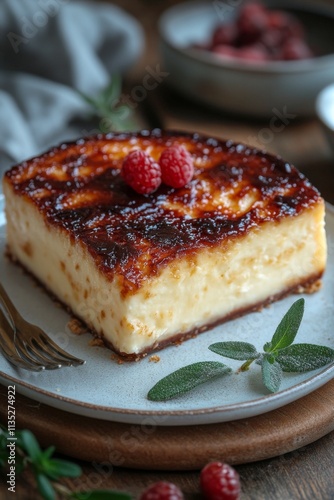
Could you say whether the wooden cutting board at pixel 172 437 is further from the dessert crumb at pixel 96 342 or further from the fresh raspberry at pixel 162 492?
the dessert crumb at pixel 96 342

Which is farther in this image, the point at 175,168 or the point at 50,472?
the point at 175,168

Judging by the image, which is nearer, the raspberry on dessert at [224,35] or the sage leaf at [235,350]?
the sage leaf at [235,350]

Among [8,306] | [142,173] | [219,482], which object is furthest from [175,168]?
[219,482]

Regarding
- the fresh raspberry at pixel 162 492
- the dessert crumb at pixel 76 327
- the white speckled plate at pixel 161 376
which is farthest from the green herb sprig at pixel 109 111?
the fresh raspberry at pixel 162 492

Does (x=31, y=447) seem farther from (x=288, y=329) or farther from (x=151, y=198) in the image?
(x=151, y=198)

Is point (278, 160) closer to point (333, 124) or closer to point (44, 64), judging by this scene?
point (333, 124)

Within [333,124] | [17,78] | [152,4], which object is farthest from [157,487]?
→ [152,4]
